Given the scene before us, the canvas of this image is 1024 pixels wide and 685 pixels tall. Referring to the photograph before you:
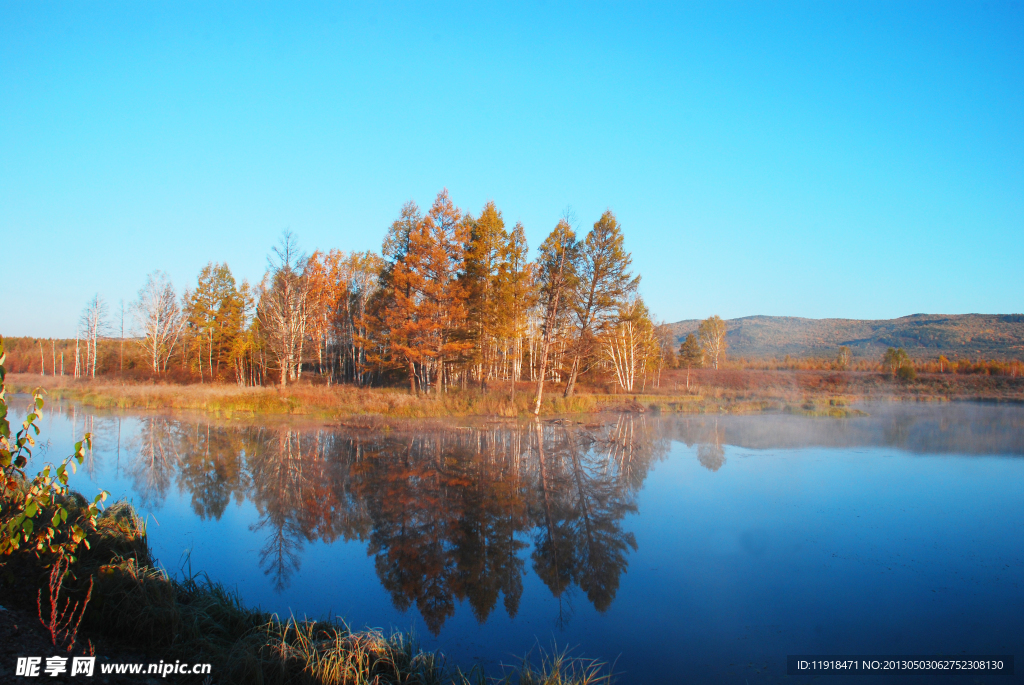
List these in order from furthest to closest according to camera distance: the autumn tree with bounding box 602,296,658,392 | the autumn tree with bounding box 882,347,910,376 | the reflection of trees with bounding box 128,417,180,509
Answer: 1. the autumn tree with bounding box 882,347,910,376
2. the autumn tree with bounding box 602,296,658,392
3. the reflection of trees with bounding box 128,417,180,509

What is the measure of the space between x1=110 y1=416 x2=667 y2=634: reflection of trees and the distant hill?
6265cm

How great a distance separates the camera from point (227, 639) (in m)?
4.88

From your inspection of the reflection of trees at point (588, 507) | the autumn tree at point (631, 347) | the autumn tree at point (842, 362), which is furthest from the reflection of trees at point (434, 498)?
the autumn tree at point (842, 362)

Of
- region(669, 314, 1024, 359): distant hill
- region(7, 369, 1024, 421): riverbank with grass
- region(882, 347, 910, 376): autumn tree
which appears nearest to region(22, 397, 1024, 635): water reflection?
region(7, 369, 1024, 421): riverbank with grass

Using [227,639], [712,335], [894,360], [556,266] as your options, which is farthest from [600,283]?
[712,335]

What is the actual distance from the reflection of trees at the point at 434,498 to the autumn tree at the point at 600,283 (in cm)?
1511

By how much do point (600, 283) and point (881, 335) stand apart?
339 ft

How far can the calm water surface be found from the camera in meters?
5.77

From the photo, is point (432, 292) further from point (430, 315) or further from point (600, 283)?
point (600, 283)

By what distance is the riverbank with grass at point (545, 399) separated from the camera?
2427 centimetres

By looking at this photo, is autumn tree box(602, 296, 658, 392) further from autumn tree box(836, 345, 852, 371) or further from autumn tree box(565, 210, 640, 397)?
autumn tree box(836, 345, 852, 371)

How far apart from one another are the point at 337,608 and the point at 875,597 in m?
6.53

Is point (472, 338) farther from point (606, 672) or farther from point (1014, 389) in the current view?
point (1014, 389)

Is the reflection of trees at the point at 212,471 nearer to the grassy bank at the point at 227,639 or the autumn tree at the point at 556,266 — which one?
the grassy bank at the point at 227,639
